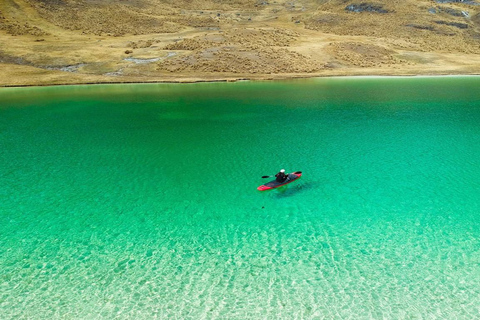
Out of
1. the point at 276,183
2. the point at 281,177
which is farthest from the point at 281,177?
the point at 276,183

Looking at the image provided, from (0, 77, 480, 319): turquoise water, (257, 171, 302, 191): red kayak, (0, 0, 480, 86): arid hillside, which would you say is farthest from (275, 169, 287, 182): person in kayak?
(0, 0, 480, 86): arid hillside

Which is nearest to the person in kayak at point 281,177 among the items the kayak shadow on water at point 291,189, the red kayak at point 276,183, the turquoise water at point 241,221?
the red kayak at point 276,183

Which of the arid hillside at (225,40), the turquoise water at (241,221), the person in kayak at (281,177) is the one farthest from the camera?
the arid hillside at (225,40)

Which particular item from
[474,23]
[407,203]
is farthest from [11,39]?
[474,23]

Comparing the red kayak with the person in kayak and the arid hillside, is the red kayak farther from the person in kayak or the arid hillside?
the arid hillside

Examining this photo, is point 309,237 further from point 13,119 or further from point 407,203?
point 13,119

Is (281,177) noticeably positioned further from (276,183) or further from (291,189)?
(291,189)

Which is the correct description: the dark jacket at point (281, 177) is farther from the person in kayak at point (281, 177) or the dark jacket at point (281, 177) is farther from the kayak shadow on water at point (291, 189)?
the kayak shadow on water at point (291, 189)
